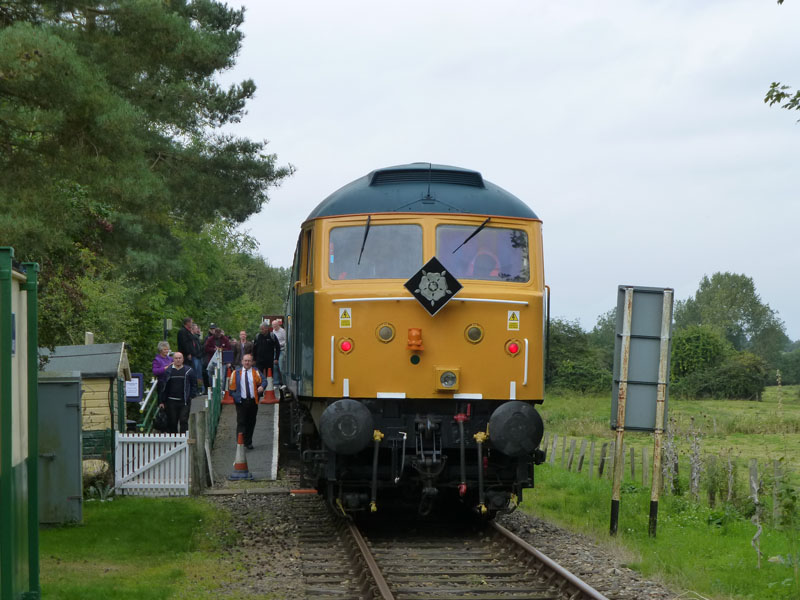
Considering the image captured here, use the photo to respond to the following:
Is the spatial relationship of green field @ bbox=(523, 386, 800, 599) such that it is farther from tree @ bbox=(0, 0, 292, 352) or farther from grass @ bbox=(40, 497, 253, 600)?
tree @ bbox=(0, 0, 292, 352)

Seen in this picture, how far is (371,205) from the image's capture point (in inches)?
445

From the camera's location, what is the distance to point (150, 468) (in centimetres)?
1497

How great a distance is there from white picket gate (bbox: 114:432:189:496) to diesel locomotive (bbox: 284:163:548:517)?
4079 millimetres

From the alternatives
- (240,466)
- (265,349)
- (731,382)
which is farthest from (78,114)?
(731,382)

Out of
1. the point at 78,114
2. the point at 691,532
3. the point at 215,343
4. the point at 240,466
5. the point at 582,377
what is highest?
the point at 78,114

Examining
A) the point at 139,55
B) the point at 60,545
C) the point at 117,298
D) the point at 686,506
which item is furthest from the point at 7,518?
the point at 117,298

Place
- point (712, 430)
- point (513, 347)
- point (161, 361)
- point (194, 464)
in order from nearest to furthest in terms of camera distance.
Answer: point (513, 347) < point (194, 464) < point (161, 361) < point (712, 430)

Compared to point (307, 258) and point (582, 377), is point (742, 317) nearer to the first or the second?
point (582, 377)

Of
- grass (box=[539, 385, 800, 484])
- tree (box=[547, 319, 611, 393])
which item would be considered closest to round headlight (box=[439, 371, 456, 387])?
grass (box=[539, 385, 800, 484])

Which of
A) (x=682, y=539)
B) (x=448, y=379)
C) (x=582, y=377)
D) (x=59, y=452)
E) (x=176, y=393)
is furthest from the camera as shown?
(x=582, y=377)

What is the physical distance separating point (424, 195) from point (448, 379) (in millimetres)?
1960

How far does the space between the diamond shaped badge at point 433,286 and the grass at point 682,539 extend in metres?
2.96

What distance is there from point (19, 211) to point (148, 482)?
483 cm

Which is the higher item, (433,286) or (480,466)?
(433,286)
